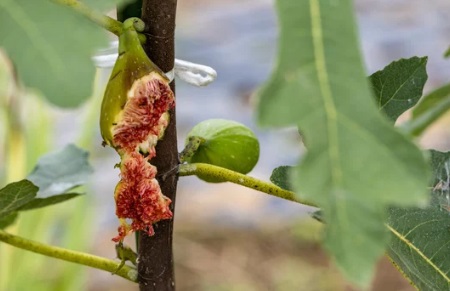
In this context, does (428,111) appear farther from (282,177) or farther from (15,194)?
(15,194)

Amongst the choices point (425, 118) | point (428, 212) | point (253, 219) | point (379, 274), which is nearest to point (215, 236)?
point (253, 219)

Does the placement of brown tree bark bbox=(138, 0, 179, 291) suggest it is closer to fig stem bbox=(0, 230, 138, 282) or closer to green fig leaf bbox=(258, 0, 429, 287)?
fig stem bbox=(0, 230, 138, 282)

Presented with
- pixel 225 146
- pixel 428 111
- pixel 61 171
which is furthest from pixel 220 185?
pixel 225 146

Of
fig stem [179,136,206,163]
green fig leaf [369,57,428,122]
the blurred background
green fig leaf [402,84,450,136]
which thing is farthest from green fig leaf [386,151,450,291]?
the blurred background

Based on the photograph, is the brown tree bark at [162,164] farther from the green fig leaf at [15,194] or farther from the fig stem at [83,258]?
the green fig leaf at [15,194]

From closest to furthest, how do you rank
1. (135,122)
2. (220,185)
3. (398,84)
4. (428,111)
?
(135,122), (398,84), (428,111), (220,185)

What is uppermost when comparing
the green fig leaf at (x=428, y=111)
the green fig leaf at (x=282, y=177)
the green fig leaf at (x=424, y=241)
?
the green fig leaf at (x=428, y=111)

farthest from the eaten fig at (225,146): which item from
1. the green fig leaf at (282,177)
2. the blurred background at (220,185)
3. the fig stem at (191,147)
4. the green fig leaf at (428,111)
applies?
the blurred background at (220,185)
